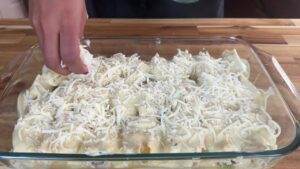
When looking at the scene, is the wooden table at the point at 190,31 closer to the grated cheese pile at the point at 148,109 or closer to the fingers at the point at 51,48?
the grated cheese pile at the point at 148,109

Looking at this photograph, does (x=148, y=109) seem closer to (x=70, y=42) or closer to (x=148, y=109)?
(x=148, y=109)

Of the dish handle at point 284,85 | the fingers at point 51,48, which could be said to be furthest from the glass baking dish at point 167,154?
the fingers at point 51,48

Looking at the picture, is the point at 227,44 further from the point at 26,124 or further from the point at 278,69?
the point at 26,124

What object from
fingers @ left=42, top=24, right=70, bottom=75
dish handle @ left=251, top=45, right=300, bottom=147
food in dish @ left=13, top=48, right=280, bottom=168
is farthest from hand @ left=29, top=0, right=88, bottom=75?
dish handle @ left=251, top=45, right=300, bottom=147

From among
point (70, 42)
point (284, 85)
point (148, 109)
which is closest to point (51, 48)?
point (70, 42)

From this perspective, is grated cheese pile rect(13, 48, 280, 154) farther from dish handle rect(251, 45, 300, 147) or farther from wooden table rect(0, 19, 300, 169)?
wooden table rect(0, 19, 300, 169)

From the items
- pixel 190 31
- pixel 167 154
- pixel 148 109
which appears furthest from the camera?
pixel 190 31

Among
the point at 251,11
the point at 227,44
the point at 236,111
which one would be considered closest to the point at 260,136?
the point at 236,111

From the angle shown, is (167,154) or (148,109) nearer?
(167,154)

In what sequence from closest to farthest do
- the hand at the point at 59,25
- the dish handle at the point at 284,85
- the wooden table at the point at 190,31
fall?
the hand at the point at 59,25 → the dish handle at the point at 284,85 → the wooden table at the point at 190,31
